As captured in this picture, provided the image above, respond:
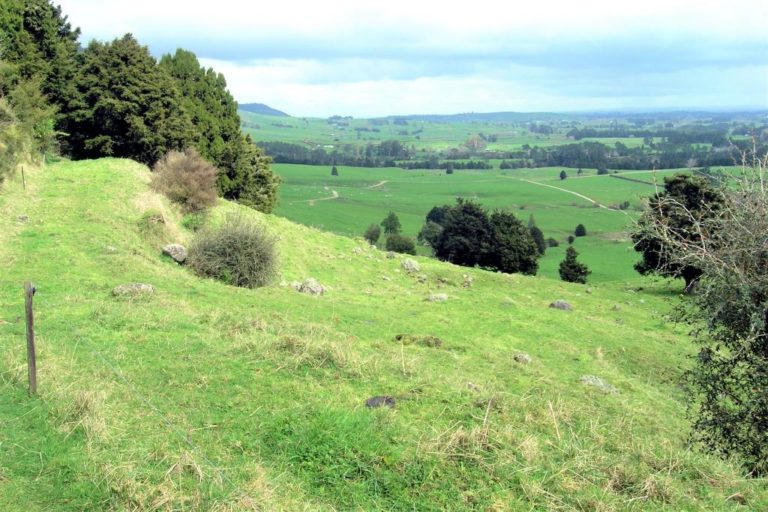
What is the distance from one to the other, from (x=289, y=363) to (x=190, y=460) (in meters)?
4.39

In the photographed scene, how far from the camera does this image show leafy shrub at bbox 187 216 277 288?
2383 cm

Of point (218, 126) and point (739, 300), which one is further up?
point (218, 126)

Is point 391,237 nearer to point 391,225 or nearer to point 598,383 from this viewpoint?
point 391,225

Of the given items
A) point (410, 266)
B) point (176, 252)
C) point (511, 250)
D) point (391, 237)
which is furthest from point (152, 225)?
point (391, 237)

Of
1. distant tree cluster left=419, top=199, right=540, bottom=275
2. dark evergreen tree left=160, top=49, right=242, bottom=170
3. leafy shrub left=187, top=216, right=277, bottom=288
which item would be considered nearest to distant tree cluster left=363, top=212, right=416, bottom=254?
distant tree cluster left=419, top=199, right=540, bottom=275

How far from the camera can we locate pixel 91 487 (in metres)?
7.24

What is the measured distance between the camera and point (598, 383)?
16016mm

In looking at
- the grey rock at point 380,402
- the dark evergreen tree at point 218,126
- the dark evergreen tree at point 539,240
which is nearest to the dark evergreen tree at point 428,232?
the dark evergreen tree at point 539,240

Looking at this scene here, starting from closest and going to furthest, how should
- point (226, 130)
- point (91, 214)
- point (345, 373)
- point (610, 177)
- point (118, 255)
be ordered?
1. point (345, 373)
2. point (118, 255)
3. point (91, 214)
4. point (226, 130)
5. point (610, 177)

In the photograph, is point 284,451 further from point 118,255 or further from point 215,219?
point 215,219

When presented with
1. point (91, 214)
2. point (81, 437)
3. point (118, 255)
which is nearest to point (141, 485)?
point (81, 437)

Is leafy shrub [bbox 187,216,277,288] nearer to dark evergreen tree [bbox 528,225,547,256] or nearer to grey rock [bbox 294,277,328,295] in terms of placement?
grey rock [bbox 294,277,328,295]

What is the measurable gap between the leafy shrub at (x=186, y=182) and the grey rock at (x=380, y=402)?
23558 mm

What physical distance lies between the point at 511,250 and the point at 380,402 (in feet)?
146
